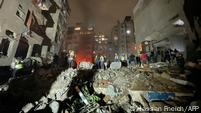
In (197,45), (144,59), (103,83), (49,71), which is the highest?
(197,45)

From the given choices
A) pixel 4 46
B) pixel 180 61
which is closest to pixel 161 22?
pixel 180 61

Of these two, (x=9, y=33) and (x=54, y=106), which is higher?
(x=9, y=33)

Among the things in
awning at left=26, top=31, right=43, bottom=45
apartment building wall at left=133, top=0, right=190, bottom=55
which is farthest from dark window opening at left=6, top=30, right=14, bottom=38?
apartment building wall at left=133, top=0, right=190, bottom=55

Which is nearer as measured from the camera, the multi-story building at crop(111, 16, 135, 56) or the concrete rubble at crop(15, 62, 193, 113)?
the concrete rubble at crop(15, 62, 193, 113)

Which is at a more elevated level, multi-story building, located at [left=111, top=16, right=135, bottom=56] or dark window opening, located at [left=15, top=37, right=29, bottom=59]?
multi-story building, located at [left=111, top=16, right=135, bottom=56]

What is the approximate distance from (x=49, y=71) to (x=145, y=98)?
33.1ft

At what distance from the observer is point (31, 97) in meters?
12.4

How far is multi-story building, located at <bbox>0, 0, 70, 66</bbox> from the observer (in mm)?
20052

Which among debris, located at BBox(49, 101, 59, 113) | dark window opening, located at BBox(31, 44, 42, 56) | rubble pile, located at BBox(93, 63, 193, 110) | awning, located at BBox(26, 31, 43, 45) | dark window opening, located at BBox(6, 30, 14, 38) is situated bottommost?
debris, located at BBox(49, 101, 59, 113)

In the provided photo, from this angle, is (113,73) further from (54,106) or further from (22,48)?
(22,48)

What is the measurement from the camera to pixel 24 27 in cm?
2489

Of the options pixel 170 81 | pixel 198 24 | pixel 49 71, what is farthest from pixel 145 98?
pixel 198 24

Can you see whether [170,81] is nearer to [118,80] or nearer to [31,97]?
[118,80]

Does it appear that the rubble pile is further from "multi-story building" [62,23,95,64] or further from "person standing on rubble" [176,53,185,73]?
"multi-story building" [62,23,95,64]
